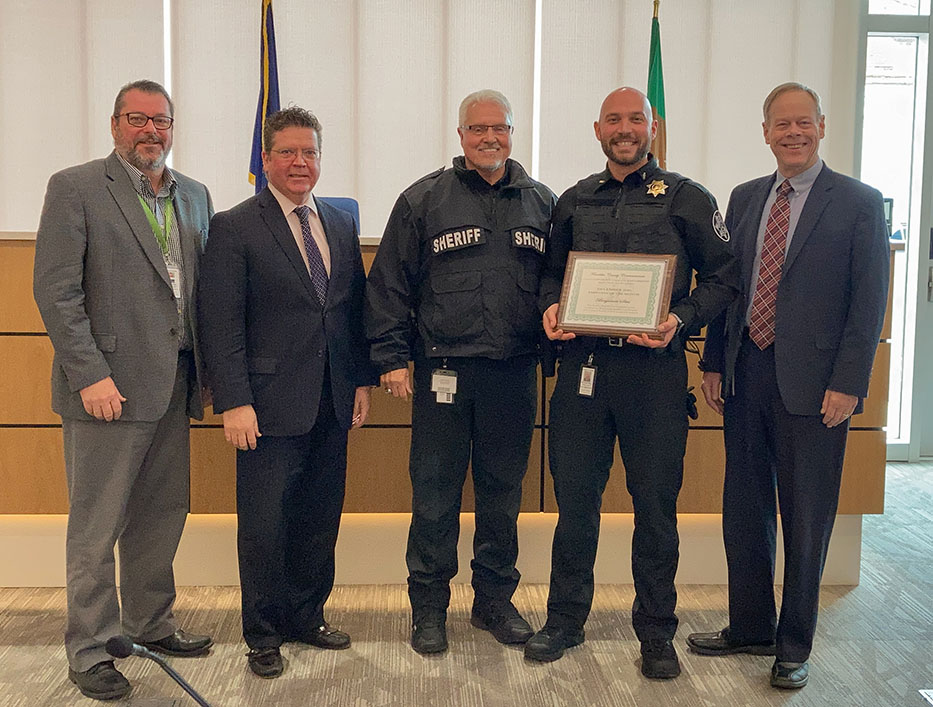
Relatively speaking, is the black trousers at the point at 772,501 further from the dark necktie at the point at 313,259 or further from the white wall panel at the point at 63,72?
the white wall panel at the point at 63,72

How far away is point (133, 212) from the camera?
90.5 inches

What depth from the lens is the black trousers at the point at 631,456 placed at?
2.38 m

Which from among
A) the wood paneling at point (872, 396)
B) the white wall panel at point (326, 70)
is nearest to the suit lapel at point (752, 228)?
the wood paneling at point (872, 396)

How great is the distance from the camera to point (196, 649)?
8.48ft

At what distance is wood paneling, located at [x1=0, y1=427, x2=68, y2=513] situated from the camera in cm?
306

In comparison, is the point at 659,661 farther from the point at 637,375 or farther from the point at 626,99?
the point at 626,99

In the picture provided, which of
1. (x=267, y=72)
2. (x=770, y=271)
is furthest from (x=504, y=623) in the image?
(x=267, y=72)

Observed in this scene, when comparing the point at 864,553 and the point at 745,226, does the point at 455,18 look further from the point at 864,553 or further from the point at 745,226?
the point at 864,553

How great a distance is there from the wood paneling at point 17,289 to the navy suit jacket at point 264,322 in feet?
3.36

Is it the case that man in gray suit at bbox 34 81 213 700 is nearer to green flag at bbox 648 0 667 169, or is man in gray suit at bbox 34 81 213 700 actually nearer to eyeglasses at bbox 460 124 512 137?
eyeglasses at bbox 460 124 512 137

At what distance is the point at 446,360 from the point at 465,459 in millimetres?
333

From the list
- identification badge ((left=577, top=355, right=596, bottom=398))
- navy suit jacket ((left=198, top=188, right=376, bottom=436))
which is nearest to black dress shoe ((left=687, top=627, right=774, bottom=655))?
identification badge ((left=577, top=355, right=596, bottom=398))

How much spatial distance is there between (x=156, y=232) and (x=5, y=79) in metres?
3.58

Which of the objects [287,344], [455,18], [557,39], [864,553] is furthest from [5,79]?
[864,553]
